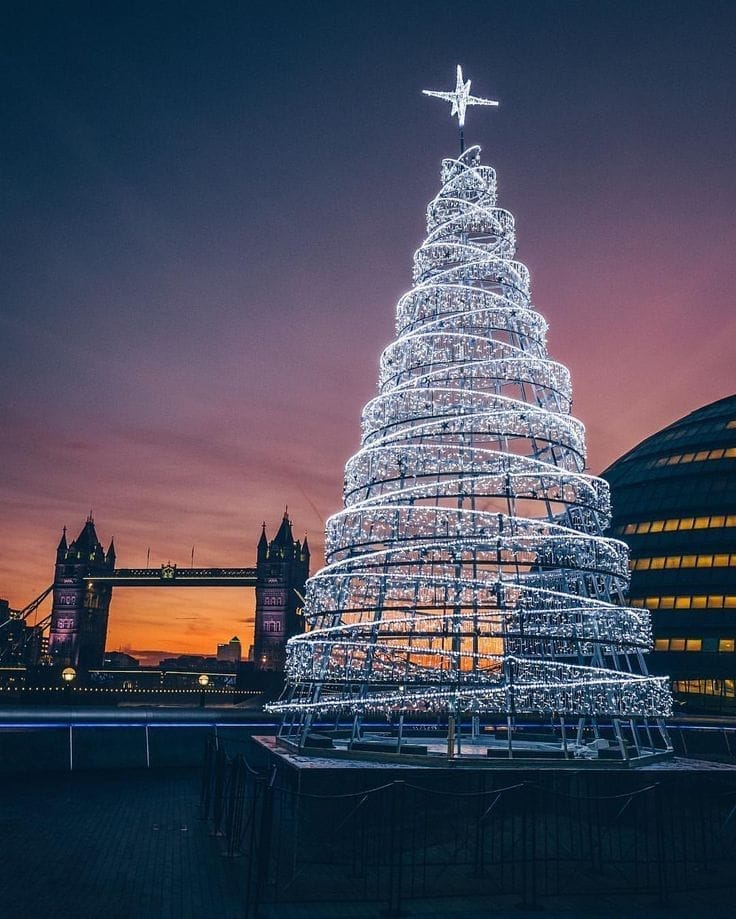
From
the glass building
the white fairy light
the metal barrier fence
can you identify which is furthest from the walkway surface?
the glass building

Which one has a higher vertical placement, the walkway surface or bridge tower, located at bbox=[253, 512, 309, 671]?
bridge tower, located at bbox=[253, 512, 309, 671]

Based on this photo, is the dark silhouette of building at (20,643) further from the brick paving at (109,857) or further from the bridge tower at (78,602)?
the brick paving at (109,857)

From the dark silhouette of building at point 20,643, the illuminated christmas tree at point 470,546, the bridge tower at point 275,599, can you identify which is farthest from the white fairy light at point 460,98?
the dark silhouette of building at point 20,643

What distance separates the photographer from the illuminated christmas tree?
688 inches

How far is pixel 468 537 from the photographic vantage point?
1842 centimetres

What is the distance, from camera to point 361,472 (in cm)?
2177

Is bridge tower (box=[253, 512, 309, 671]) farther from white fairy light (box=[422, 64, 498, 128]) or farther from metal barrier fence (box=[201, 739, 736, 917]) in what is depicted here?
metal barrier fence (box=[201, 739, 736, 917])

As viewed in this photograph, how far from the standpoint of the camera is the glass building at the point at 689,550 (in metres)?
45.5

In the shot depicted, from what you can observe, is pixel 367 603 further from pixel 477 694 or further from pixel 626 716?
pixel 626 716

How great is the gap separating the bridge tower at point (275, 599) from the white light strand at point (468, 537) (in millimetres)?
117217

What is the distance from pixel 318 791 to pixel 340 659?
6.90 m

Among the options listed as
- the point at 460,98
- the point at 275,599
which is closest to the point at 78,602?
the point at 275,599

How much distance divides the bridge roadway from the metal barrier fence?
120 metres

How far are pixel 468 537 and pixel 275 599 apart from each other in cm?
12836
